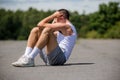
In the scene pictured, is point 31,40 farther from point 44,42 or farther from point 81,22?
point 81,22

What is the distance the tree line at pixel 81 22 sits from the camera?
62344 millimetres

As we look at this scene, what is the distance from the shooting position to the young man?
9375 mm

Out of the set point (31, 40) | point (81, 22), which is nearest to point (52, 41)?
point (31, 40)

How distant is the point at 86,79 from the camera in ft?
24.3

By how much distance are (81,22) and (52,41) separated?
2925 inches

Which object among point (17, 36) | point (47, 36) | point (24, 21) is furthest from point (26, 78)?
point (24, 21)

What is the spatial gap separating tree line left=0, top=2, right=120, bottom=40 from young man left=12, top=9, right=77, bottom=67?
46.9 m

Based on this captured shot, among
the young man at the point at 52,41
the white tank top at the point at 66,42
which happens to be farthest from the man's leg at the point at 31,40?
A: the white tank top at the point at 66,42

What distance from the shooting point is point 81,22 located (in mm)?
83562

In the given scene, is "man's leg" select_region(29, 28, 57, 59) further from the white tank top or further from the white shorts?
the white tank top

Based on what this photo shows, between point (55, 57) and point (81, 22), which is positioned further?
point (81, 22)

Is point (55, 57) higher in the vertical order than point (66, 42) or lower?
lower

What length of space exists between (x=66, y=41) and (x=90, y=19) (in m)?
82.2

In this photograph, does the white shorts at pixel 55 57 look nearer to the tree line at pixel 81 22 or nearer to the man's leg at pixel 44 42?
the man's leg at pixel 44 42
